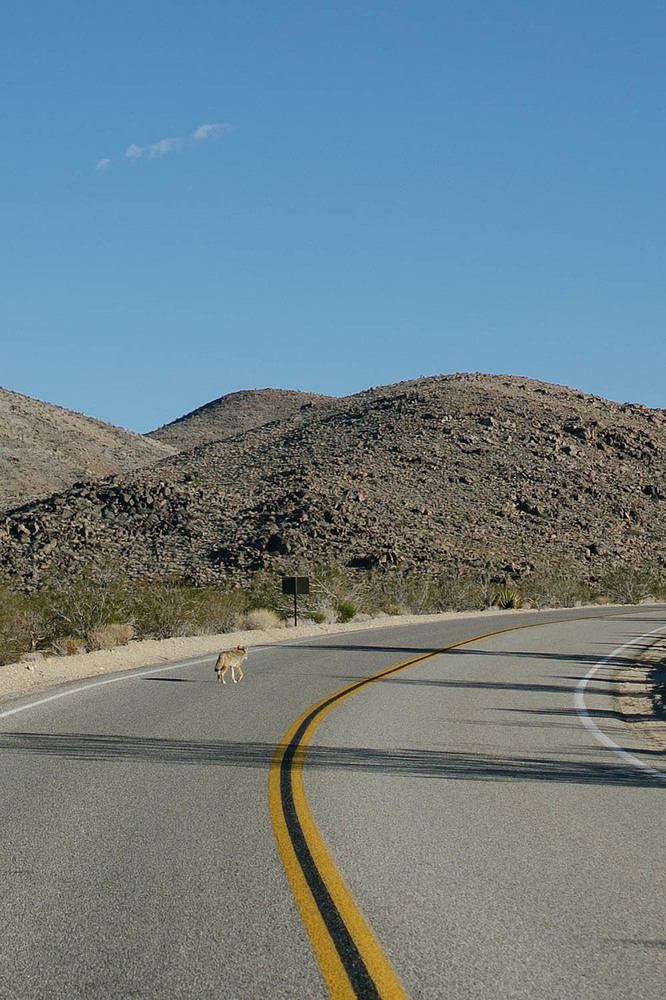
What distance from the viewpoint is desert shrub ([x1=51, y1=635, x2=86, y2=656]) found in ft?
77.9

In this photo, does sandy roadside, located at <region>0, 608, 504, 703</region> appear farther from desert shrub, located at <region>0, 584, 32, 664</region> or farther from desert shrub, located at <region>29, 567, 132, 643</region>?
desert shrub, located at <region>29, 567, 132, 643</region>

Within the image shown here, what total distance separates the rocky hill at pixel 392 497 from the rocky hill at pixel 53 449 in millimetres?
5772

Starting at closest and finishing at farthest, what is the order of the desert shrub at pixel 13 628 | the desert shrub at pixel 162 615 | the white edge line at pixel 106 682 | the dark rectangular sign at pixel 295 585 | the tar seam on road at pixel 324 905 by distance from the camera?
the tar seam on road at pixel 324 905
the white edge line at pixel 106 682
the desert shrub at pixel 13 628
the desert shrub at pixel 162 615
the dark rectangular sign at pixel 295 585

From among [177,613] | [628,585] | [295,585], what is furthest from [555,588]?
[177,613]

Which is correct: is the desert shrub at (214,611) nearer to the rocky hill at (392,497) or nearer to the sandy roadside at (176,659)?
the sandy roadside at (176,659)

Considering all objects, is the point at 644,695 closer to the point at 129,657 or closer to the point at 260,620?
the point at 129,657

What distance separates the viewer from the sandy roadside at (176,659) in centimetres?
1438

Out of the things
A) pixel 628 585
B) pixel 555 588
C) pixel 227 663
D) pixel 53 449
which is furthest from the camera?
pixel 53 449

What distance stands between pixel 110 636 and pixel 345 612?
48.1ft

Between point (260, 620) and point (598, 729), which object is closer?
point (598, 729)

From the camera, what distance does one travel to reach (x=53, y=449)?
80.9 meters

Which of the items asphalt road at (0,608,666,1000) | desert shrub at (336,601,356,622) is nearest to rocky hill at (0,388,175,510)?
desert shrub at (336,601,356,622)

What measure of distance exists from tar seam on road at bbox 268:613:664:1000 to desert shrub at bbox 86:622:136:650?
1512 cm

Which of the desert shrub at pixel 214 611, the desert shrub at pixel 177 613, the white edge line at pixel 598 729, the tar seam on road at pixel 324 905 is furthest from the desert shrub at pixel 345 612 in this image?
the tar seam on road at pixel 324 905
